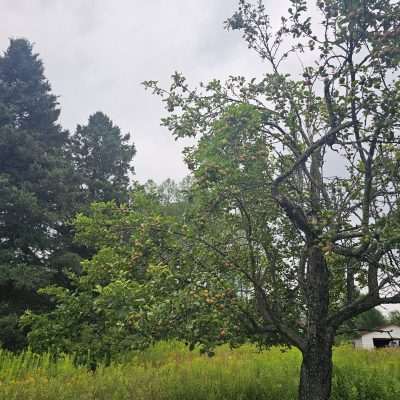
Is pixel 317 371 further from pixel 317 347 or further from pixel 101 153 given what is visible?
pixel 101 153

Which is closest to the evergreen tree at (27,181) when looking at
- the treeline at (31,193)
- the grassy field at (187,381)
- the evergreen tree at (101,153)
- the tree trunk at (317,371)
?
the treeline at (31,193)

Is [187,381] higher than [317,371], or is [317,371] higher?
[317,371]

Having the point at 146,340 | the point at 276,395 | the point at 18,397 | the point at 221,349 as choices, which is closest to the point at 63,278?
the point at 221,349

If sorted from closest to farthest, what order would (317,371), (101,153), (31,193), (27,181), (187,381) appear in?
1. (317,371)
2. (187,381)
3. (31,193)
4. (27,181)
5. (101,153)

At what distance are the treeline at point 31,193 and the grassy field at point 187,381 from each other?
3.73m

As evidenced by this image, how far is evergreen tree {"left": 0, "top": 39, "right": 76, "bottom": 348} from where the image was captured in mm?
14867

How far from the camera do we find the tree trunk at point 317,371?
5180 millimetres

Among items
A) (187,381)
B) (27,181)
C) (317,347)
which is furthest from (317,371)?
(27,181)

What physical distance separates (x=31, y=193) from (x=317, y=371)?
1356cm

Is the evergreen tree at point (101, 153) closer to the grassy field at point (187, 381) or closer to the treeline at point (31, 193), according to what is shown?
the treeline at point (31, 193)

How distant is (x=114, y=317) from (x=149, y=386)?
3.59 metres

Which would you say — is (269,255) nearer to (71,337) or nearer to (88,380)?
(71,337)

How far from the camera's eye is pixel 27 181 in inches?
648

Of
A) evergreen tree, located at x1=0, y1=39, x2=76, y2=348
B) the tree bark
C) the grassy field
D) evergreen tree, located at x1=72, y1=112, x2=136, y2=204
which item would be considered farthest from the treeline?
the tree bark
